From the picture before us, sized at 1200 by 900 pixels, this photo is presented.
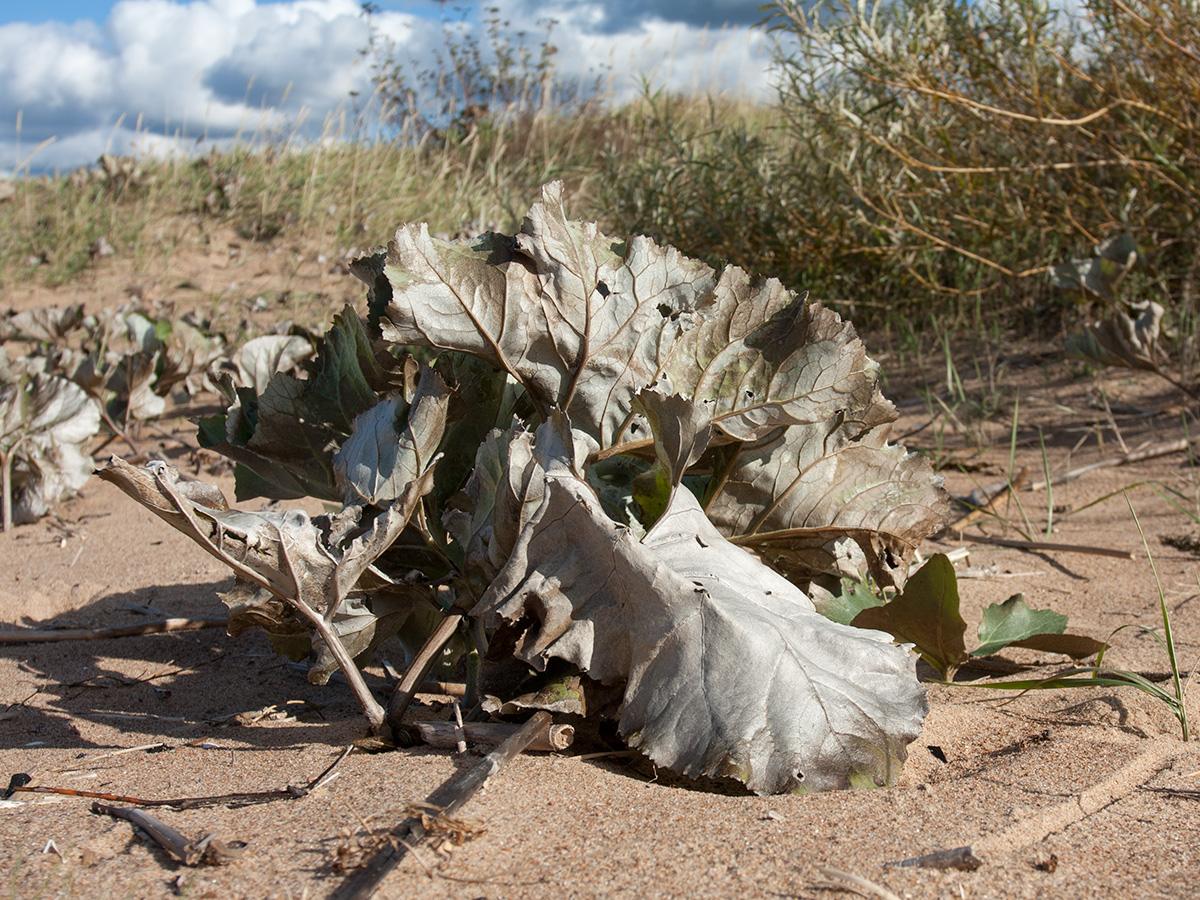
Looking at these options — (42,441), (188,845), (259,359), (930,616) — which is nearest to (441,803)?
(188,845)

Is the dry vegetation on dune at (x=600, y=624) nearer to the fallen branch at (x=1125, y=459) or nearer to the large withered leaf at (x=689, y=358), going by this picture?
the large withered leaf at (x=689, y=358)

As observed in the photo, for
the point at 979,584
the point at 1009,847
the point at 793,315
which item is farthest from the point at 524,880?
the point at 979,584

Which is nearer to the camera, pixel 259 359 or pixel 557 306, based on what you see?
pixel 557 306

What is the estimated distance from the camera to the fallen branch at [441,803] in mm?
1024

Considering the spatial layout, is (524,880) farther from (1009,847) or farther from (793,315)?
(793,315)

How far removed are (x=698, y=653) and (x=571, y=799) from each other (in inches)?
10.2

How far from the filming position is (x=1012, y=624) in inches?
70.7

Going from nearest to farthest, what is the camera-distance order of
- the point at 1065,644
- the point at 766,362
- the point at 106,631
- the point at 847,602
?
the point at 766,362
the point at 1065,644
the point at 847,602
the point at 106,631

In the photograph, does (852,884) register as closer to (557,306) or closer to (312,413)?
(557,306)

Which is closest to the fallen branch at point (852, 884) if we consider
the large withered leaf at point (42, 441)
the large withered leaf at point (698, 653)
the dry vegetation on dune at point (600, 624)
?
the dry vegetation on dune at point (600, 624)

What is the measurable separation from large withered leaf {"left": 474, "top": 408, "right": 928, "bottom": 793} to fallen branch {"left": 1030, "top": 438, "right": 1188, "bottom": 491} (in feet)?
7.13

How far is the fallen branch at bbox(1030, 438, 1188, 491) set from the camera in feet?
10.6

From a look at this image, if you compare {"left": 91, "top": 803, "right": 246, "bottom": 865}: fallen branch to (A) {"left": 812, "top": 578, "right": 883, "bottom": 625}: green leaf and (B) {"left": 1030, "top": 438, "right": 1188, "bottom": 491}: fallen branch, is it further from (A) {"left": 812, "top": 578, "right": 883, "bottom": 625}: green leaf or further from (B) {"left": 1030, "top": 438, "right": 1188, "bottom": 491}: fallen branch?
(B) {"left": 1030, "top": 438, "right": 1188, "bottom": 491}: fallen branch

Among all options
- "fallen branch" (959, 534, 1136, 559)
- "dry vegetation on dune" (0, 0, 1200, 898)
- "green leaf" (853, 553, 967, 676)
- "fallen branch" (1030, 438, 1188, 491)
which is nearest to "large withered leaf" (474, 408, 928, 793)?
"dry vegetation on dune" (0, 0, 1200, 898)
